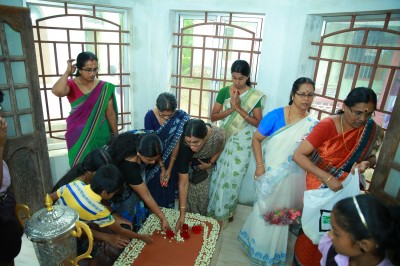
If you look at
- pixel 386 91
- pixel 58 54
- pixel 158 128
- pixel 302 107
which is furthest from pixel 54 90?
pixel 386 91

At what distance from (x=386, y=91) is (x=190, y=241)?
1.99 meters

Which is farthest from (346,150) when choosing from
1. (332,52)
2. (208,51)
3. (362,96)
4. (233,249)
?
(208,51)

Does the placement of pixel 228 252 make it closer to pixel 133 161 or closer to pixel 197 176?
pixel 197 176

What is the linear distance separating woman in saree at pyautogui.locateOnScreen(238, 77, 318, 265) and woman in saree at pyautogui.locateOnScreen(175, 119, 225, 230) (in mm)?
367

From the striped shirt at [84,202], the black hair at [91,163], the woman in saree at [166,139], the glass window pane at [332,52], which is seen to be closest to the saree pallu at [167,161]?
the woman in saree at [166,139]

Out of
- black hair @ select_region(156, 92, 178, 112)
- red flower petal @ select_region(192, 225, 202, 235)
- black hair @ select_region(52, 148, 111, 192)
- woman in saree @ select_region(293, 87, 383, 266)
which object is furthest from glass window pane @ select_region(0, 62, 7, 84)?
woman in saree @ select_region(293, 87, 383, 266)

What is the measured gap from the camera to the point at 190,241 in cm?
168

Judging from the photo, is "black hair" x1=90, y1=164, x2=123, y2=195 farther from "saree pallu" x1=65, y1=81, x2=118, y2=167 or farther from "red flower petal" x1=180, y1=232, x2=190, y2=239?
"saree pallu" x1=65, y1=81, x2=118, y2=167

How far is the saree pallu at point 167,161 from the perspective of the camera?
7.36 feet

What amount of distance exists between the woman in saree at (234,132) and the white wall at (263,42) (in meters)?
0.45

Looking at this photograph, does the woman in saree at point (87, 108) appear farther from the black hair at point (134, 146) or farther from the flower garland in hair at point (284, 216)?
the flower garland in hair at point (284, 216)

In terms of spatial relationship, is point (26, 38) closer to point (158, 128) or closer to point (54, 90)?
point (54, 90)

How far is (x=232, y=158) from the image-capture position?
2588 millimetres

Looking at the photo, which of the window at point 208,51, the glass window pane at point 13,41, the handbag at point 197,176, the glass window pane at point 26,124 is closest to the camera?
the glass window pane at point 13,41
